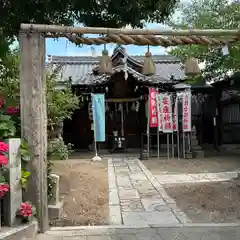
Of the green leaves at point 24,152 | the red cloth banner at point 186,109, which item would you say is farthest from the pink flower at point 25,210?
the red cloth banner at point 186,109

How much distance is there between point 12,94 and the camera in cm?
755

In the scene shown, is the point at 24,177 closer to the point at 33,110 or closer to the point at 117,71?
the point at 33,110

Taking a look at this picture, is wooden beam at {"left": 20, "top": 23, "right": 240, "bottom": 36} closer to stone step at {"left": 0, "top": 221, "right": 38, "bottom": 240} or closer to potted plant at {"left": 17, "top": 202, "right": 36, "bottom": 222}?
potted plant at {"left": 17, "top": 202, "right": 36, "bottom": 222}

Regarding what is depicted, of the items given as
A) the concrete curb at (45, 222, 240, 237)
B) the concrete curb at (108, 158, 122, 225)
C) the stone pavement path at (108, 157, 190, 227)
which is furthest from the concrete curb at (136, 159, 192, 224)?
the concrete curb at (108, 158, 122, 225)

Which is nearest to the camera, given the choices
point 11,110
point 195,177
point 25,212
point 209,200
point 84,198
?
point 25,212

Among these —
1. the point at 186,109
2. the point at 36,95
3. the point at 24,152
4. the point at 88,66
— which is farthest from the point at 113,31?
the point at 88,66

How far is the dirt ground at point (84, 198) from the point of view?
6.30 metres

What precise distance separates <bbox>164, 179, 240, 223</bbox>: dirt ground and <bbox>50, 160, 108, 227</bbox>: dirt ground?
5.12ft

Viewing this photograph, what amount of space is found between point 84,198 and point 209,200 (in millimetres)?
2635

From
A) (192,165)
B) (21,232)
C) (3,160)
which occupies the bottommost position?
(192,165)

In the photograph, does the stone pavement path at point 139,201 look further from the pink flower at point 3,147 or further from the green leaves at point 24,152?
the pink flower at point 3,147

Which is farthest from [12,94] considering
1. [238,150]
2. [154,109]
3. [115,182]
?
[238,150]

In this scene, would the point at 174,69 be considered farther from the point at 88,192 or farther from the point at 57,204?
the point at 57,204

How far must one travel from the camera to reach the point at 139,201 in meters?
7.74
